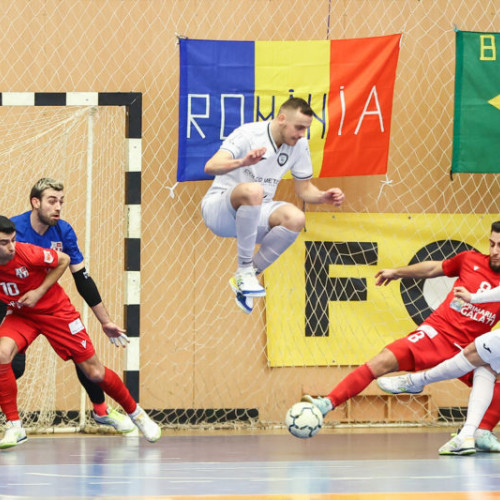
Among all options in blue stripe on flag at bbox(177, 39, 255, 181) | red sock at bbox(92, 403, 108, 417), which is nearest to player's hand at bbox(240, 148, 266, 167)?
red sock at bbox(92, 403, 108, 417)

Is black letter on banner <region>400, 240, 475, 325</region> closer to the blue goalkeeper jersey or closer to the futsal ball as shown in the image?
the futsal ball

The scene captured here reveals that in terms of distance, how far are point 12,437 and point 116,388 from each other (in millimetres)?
802

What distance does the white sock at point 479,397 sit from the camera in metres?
6.27

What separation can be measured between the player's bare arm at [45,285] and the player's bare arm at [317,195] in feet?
5.26

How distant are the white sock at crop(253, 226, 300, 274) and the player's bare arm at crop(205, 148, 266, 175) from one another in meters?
0.62

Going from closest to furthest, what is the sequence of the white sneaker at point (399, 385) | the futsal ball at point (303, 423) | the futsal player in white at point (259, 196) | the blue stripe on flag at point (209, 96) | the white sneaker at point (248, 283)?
the futsal player in white at point (259, 196) → the futsal ball at point (303, 423) → the white sneaker at point (248, 283) → the white sneaker at point (399, 385) → the blue stripe on flag at point (209, 96)

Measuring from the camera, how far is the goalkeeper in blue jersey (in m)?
6.72

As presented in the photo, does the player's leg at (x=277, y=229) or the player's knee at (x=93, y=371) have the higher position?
the player's leg at (x=277, y=229)

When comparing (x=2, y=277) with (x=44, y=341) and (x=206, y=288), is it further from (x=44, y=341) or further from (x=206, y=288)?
(x=206, y=288)

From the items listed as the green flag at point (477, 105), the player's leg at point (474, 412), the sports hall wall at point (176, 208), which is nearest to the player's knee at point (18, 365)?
the sports hall wall at point (176, 208)

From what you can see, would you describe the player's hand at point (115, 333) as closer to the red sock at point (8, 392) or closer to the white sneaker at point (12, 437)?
the red sock at point (8, 392)

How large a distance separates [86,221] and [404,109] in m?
2.95

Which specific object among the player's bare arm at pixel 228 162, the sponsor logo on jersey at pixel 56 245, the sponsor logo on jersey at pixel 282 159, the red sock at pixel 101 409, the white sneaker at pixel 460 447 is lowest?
the white sneaker at pixel 460 447

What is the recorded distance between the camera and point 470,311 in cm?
694
